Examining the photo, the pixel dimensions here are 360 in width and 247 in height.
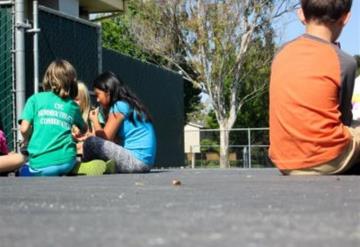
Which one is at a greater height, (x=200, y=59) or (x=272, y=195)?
(x=200, y=59)

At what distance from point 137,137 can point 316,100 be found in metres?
2.24

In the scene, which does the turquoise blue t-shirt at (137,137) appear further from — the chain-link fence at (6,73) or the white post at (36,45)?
the chain-link fence at (6,73)

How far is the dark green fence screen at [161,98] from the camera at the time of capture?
1037cm

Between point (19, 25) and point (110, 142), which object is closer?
point (110, 142)

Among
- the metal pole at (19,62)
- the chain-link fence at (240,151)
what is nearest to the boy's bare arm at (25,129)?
the metal pole at (19,62)

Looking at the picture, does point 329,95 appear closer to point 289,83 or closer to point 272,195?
point 289,83

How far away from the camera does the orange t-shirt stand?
3.50 m

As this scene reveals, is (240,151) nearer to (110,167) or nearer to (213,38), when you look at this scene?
(213,38)

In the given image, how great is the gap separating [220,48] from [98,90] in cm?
1998

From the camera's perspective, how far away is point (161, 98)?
1187 centimetres

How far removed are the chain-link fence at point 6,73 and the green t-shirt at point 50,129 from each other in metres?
1.50

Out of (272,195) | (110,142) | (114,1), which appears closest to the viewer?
(272,195)

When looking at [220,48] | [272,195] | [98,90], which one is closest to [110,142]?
[98,90]

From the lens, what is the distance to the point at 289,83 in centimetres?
367
